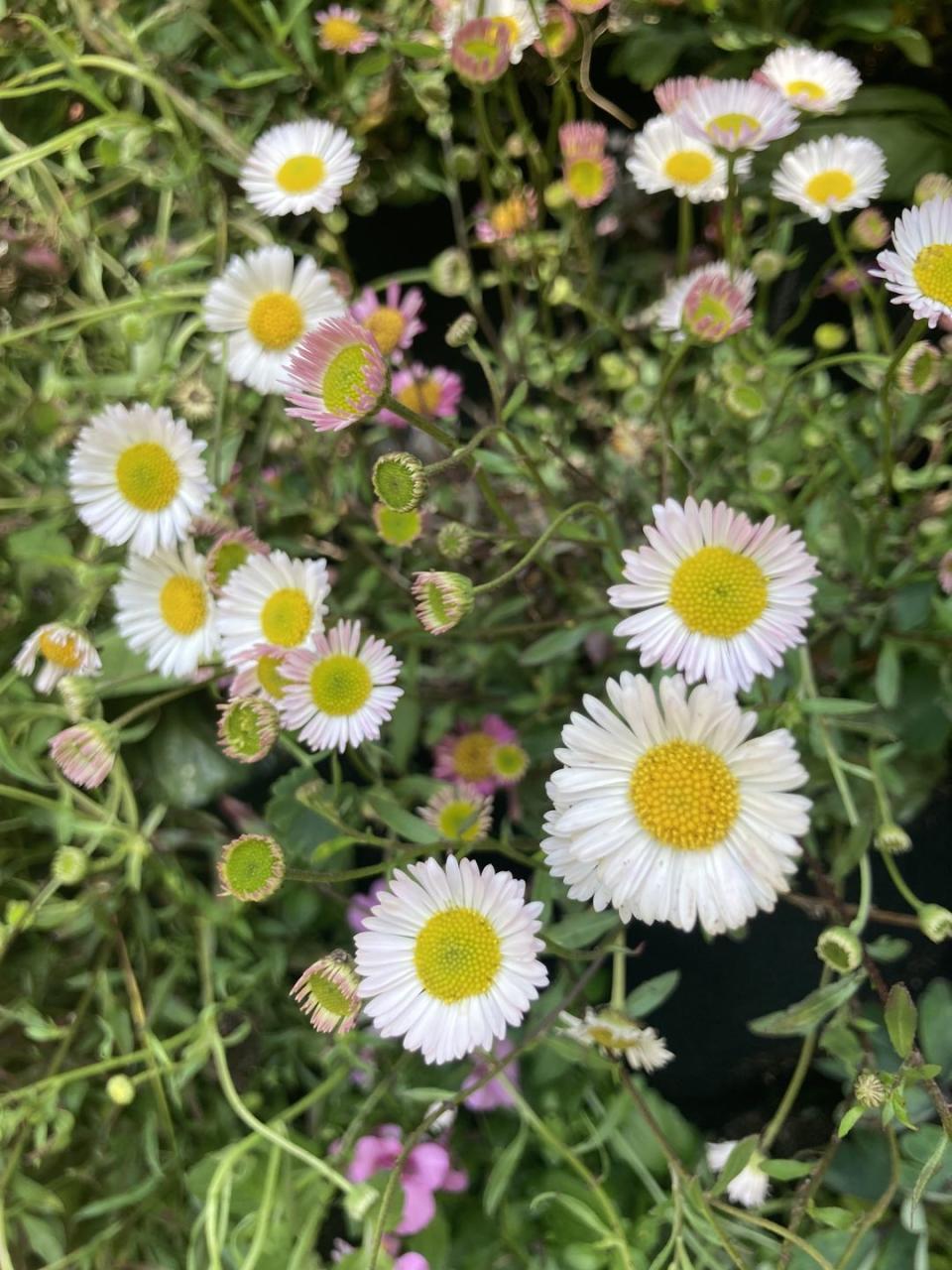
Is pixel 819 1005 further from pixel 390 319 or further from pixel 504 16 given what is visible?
pixel 504 16

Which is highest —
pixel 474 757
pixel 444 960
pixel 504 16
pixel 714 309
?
pixel 504 16

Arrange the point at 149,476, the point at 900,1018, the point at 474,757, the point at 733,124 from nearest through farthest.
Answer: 1. the point at 900,1018
2. the point at 733,124
3. the point at 149,476
4. the point at 474,757

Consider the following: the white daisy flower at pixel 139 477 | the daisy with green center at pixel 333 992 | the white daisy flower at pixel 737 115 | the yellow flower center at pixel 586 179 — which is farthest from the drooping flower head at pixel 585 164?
the daisy with green center at pixel 333 992

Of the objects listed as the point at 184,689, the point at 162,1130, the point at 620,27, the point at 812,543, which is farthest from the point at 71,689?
the point at 620,27

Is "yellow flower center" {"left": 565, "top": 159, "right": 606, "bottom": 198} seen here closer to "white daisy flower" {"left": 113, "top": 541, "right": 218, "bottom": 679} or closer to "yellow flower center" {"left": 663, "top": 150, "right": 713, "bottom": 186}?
"yellow flower center" {"left": 663, "top": 150, "right": 713, "bottom": 186}

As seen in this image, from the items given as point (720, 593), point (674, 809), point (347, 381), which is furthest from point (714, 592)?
point (347, 381)

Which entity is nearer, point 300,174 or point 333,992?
point 333,992

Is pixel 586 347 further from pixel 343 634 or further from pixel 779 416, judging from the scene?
pixel 343 634
